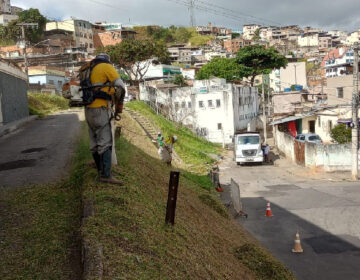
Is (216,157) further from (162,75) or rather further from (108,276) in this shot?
(162,75)

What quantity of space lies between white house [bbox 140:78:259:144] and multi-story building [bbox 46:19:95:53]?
5016cm

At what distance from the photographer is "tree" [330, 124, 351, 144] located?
26.4 meters

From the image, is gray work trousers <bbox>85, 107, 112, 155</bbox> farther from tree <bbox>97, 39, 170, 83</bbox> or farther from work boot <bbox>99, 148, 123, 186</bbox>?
tree <bbox>97, 39, 170, 83</bbox>

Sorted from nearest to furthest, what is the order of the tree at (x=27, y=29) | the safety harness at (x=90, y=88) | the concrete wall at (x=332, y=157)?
1. the safety harness at (x=90, y=88)
2. the concrete wall at (x=332, y=157)
3. the tree at (x=27, y=29)

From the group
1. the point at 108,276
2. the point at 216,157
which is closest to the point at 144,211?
the point at 108,276

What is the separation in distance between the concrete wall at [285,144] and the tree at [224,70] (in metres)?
23.3

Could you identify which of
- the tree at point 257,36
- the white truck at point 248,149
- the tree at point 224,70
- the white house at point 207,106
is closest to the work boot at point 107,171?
the white truck at point 248,149

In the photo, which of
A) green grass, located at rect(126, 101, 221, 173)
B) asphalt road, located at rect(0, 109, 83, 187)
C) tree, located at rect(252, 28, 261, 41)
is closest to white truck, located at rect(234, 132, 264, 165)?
green grass, located at rect(126, 101, 221, 173)

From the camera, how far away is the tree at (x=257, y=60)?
54688mm

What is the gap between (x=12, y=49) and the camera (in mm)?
62219

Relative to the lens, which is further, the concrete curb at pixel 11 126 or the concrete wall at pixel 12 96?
the concrete wall at pixel 12 96

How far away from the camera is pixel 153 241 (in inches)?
173

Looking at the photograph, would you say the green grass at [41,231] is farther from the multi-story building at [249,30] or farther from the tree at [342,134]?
the multi-story building at [249,30]

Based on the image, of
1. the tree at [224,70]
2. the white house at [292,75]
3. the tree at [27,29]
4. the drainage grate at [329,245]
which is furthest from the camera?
the white house at [292,75]
